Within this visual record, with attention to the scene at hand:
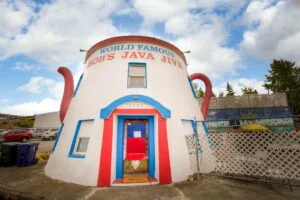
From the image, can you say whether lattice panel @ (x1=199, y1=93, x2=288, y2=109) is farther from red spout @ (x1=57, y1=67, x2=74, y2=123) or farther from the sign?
red spout @ (x1=57, y1=67, x2=74, y2=123)

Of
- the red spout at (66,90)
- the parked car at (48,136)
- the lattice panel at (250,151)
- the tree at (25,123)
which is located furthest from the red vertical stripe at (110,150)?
the tree at (25,123)

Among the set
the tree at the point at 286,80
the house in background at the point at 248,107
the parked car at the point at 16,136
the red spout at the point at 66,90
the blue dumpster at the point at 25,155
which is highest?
the tree at the point at 286,80

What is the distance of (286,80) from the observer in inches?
1252

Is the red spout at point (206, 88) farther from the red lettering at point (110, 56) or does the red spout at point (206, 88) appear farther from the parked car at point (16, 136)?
the parked car at point (16, 136)

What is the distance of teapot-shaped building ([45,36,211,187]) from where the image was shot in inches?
216

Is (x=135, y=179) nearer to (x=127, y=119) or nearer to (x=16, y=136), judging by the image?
(x=127, y=119)

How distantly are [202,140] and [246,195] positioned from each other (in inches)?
84.8

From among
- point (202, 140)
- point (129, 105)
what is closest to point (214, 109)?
point (202, 140)

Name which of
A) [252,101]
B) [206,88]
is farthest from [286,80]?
[206,88]

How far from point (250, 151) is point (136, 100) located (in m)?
4.22

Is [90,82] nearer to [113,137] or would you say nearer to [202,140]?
[113,137]

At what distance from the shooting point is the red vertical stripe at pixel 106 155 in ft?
17.0

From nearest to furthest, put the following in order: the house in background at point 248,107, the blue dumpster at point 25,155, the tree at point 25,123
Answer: the blue dumpster at point 25,155 → the house in background at point 248,107 → the tree at point 25,123

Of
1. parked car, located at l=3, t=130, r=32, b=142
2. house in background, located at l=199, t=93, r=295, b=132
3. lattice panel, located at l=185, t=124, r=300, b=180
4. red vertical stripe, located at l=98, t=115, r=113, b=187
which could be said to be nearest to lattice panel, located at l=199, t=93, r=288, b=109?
house in background, located at l=199, t=93, r=295, b=132
